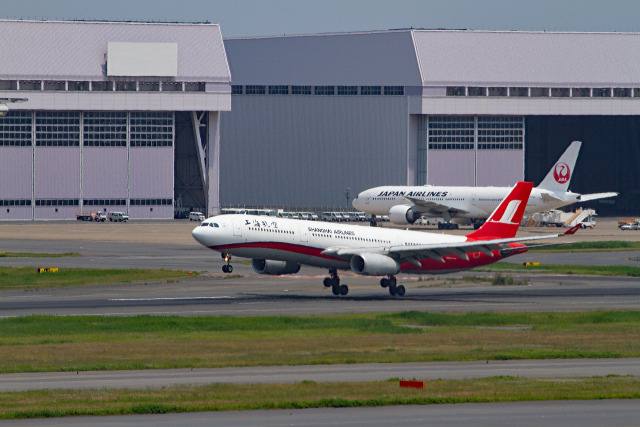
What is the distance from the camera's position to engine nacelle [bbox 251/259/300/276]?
188 ft

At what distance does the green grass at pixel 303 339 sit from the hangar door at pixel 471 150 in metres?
112

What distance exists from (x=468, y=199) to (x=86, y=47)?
64.2 metres

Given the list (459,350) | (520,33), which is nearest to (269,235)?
(459,350)

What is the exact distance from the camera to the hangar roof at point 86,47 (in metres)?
148

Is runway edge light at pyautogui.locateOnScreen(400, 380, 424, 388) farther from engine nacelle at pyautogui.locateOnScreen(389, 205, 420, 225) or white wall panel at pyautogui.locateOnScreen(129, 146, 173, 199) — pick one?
white wall panel at pyautogui.locateOnScreen(129, 146, 173, 199)

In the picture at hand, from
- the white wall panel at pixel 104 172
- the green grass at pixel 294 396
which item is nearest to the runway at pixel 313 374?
the green grass at pixel 294 396

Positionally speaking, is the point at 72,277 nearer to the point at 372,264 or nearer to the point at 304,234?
the point at 304,234

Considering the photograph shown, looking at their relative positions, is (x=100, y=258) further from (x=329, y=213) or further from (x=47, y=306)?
(x=329, y=213)

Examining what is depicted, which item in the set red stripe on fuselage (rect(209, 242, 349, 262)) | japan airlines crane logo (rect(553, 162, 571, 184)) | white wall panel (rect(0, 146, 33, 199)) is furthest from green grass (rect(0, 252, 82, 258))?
japan airlines crane logo (rect(553, 162, 571, 184))

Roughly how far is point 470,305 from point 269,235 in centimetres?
1205

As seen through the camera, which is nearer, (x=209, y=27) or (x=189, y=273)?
(x=189, y=273)

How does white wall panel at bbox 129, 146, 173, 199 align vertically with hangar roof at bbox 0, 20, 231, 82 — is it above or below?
below

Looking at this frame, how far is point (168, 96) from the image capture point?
15212 centimetres

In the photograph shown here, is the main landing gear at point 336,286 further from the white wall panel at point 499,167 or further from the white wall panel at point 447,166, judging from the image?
the white wall panel at point 499,167
